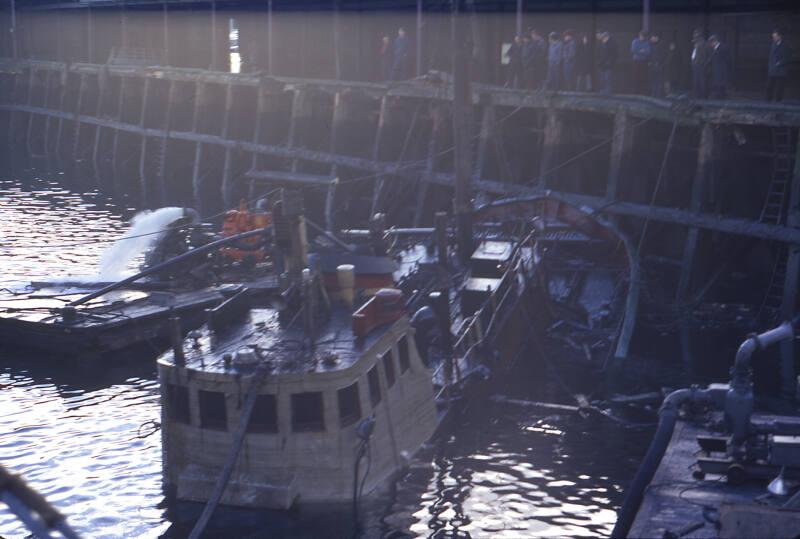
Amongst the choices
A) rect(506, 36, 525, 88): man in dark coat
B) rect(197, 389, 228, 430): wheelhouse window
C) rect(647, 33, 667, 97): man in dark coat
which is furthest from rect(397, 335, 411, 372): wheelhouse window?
rect(506, 36, 525, 88): man in dark coat

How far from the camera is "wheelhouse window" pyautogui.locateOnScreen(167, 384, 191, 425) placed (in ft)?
62.6

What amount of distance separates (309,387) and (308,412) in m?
0.45

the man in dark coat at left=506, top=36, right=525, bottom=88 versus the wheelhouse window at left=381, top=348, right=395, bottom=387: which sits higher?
the man in dark coat at left=506, top=36, right=525, bottom=88

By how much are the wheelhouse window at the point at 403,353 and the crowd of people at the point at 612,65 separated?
58.1 feet

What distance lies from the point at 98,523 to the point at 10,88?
71.3 m

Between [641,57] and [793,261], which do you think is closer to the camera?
[793,261]

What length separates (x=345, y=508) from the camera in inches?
744

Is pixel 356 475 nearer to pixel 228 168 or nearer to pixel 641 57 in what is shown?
pixel 641 57

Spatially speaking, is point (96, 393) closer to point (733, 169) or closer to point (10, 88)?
point (733, 169)

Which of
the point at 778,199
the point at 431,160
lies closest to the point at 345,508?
the point at 778,199

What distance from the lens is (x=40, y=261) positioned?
4109cm

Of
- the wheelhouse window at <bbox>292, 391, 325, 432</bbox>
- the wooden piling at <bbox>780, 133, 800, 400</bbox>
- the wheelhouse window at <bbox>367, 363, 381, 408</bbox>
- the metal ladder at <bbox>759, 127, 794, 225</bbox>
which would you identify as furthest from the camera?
the metal ladder at <bbox>759, 127, 794, 225</bbox>

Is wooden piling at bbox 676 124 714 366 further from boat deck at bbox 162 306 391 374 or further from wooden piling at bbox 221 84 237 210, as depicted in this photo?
wooden piling at bbox 221 84 237 210

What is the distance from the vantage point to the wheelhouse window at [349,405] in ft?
61.3
